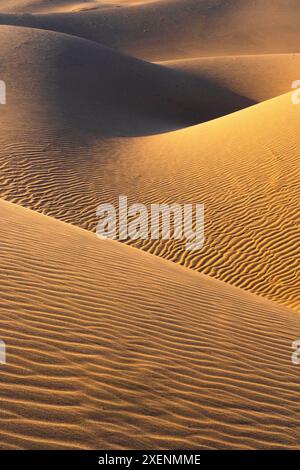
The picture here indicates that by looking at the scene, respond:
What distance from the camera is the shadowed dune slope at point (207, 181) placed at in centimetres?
1027

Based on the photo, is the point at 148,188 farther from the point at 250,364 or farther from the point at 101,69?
the point at 101,69

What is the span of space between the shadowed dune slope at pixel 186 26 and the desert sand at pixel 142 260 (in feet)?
44.7

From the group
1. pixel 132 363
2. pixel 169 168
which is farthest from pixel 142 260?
pixel 169 168

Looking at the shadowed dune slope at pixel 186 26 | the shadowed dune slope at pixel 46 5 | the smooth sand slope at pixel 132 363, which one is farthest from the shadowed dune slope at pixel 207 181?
the shadowed dune slope at pixel 46 5

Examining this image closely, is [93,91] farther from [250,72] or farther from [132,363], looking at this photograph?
[132,363]

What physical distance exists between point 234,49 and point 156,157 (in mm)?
30237

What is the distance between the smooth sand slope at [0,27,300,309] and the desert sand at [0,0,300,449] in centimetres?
5

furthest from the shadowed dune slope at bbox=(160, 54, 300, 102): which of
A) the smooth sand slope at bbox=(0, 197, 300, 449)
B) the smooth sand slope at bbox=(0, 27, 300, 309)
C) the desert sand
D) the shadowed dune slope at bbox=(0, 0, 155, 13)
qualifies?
the shadowed dune slope at bbox=(0, 0, 155, 13)

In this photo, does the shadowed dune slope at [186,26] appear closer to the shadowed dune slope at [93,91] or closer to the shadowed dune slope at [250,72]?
the shadowed dune slope at [250,72]

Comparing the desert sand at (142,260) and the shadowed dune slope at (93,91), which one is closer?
the desert sand at (142,260)

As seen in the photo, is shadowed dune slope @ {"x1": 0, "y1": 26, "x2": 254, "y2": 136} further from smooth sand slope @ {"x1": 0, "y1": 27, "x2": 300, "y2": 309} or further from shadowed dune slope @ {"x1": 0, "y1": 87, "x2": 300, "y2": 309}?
shadowed dune slope @ {"x1": 0, "y1": 87, "x2": 300, "y2": 309}

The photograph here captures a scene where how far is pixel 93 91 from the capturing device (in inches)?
927

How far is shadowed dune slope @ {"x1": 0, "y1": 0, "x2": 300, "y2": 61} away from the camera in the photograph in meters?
42.3
